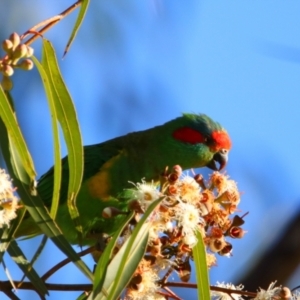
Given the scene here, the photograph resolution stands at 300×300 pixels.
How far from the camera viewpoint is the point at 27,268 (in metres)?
1.71

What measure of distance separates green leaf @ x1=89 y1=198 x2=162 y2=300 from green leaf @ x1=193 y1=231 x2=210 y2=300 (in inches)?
8.2

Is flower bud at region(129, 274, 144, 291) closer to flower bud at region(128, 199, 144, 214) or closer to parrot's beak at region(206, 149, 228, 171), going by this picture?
flower bud at region(128, 199, 144, 214)

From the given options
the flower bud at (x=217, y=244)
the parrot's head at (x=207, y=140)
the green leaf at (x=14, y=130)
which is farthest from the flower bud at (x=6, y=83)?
the parrot's head at (x=207, y=140)

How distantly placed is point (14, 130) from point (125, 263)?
0.41 metres

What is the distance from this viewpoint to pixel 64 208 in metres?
2.72

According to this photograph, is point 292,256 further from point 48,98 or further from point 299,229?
point 48,98

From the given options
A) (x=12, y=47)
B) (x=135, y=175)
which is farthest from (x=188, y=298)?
(x=12, y=47)

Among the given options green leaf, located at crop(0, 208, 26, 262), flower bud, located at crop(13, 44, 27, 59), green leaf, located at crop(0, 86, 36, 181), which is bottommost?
green leaf, located at crop(0, 208, 26, 262)

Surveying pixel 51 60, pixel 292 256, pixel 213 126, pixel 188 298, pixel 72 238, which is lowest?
pixel 188 298

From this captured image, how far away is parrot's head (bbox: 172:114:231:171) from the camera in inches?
116

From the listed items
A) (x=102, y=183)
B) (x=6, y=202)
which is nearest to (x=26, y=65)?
(x=6, y=202)

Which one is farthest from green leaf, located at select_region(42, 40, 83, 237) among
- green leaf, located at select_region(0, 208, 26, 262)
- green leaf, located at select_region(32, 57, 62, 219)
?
green leaf, located at select_region(0, 208, 26, 262)

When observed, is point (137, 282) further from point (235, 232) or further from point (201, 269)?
point (235, 232)

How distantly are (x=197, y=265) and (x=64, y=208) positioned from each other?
102 centimetres
